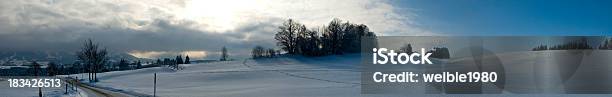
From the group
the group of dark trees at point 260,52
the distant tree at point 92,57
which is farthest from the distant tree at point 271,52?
the distant tree at point 92,57

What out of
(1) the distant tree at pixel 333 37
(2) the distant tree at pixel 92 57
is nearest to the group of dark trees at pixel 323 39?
(1) the distant tree at pixel 333 37

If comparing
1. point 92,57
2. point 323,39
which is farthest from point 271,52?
point 92,57

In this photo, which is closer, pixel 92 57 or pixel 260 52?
pixel 92 57

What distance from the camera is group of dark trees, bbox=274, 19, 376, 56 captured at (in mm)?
104938

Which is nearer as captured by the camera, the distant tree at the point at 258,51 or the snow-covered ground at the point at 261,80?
the snow-covered ground at the point at 261,80

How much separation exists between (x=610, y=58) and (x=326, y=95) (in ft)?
57.7

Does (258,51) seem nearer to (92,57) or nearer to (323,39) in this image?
(323,39)

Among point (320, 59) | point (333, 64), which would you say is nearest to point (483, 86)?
point (333, 64)

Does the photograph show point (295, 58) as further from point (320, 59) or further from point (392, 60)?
point (392, 60)

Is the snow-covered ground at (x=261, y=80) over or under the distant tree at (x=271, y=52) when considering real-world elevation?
under

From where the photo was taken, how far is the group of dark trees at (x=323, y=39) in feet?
344

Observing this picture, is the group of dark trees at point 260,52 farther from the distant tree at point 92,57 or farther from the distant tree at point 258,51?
the distant tree at point 92,57

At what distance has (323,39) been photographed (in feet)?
353

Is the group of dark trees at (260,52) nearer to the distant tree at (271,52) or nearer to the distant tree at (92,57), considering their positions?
the distant tree at (271,52)
